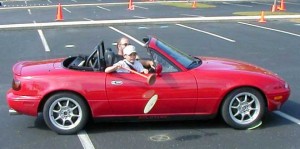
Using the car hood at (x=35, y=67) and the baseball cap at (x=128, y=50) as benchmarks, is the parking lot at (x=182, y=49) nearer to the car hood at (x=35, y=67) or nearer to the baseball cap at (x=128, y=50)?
the car hood at (x=35, y=67)

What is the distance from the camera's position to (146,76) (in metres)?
5.77

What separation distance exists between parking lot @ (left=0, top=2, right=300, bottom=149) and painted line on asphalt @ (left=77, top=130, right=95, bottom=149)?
12mm

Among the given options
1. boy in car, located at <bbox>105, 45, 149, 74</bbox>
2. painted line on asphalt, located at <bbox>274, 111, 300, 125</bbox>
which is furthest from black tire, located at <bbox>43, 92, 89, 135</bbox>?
painted line on asphalt, located at <bbox>274, 111, 300, 125</bbox>

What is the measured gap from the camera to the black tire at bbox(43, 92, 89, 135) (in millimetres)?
5828

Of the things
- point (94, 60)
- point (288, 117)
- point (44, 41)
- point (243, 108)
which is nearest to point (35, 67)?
point (94, 60)

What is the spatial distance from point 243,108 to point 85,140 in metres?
2.01

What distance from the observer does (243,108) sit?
5941 millimetres

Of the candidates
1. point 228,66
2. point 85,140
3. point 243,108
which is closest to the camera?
point 85,140

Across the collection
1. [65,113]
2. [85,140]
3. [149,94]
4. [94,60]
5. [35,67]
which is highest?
[94,60]

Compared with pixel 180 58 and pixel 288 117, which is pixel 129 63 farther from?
pixel 288 117

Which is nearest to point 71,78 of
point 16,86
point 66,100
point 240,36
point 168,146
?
point 66,100

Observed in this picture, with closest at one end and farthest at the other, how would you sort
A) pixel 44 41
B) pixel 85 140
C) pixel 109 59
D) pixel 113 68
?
1. pixel 85 140
2. pixel 113 68
3. pixel 109 59
4. pixel 44 41

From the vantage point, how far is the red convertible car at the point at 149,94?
5797 millimetres

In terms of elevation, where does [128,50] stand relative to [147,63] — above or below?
above
